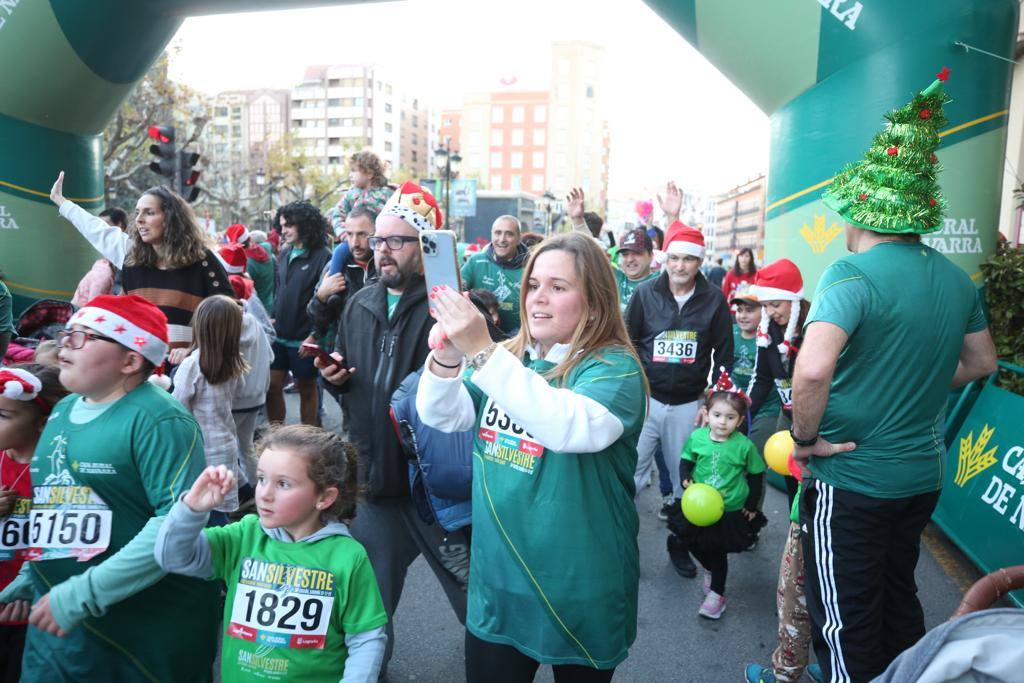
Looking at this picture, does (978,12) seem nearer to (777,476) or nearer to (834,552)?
(777,476)

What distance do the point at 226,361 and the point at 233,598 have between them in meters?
2.44

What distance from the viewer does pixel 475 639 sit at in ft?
7.20

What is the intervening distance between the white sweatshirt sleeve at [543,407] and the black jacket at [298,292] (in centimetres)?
522

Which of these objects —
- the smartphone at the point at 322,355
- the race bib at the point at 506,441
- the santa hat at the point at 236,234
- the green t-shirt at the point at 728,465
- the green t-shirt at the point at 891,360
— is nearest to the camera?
the race bib at the point at 506,441

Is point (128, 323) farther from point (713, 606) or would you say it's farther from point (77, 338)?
point (713, 606)

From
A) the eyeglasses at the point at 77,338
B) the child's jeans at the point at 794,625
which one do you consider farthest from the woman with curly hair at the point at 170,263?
the child's jeans at the point at 794,625

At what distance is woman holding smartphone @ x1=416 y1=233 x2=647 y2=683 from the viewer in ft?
6.55

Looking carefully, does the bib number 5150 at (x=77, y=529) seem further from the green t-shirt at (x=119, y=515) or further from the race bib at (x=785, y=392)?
the race bib at (x=785, y=392)

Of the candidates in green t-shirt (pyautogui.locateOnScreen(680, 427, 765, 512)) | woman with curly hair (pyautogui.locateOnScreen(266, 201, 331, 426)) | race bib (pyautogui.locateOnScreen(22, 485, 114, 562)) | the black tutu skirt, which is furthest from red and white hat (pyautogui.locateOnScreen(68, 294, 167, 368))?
woman with curly hair (pyautogui.locateOnScreen(266, 201, 331, 426))

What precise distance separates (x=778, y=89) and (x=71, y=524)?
5770mm

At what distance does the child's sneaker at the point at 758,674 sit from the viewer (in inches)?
130

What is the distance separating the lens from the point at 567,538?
2.00 m

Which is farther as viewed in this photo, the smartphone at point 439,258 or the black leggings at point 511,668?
the black leggings at point 511,668

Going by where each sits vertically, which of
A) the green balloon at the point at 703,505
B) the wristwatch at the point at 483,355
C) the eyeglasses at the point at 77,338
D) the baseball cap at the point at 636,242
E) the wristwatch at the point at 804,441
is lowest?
the green balloon at the point at 703,505
